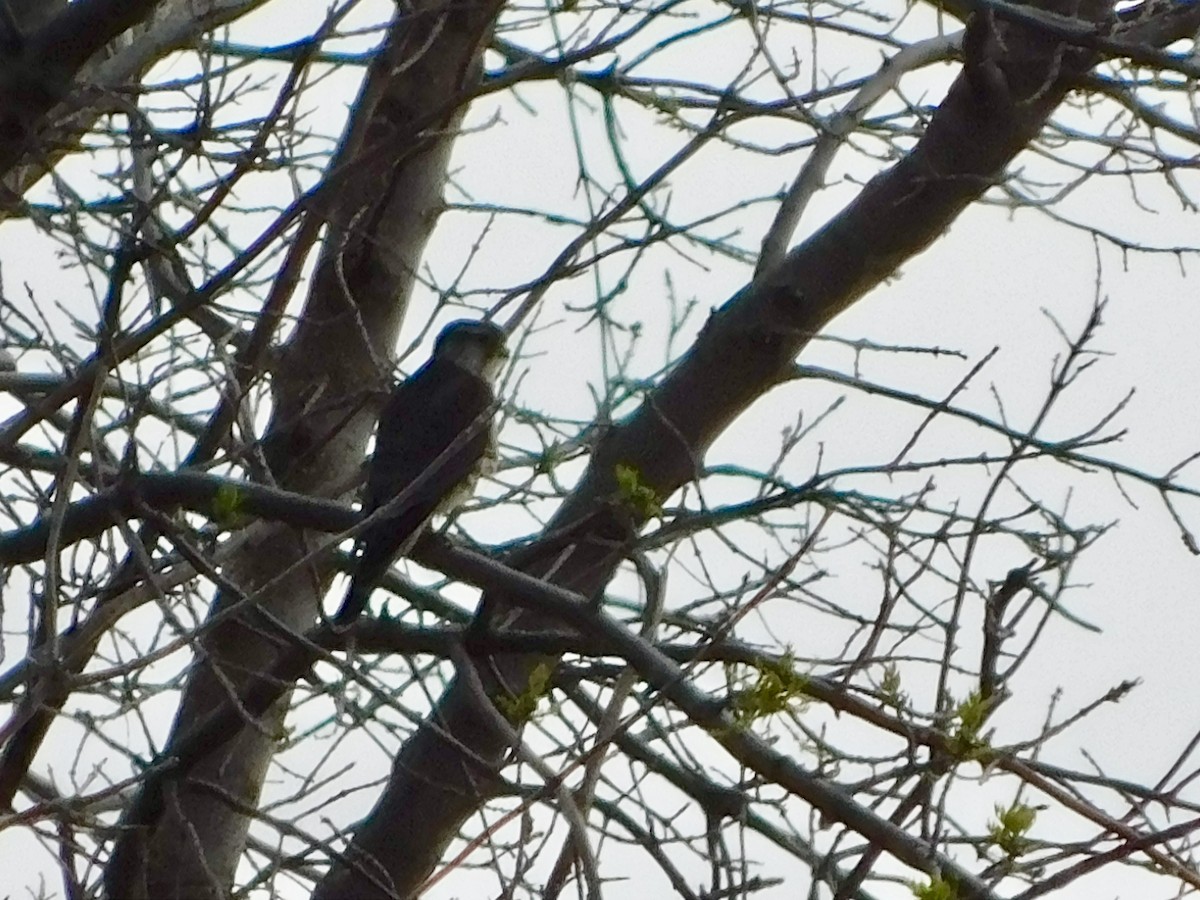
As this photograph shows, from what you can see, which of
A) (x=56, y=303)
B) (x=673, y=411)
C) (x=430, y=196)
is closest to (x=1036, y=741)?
(x=673, y=411)

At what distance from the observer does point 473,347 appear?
6.08m

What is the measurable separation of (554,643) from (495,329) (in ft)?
8.03

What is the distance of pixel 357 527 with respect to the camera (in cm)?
302

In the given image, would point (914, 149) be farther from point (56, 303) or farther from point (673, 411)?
point (56, 303)

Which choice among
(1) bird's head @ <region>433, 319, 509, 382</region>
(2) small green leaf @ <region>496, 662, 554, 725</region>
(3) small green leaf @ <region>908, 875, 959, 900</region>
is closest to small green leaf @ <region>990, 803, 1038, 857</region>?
(3) small green leaf @ <region>908, 875, 959, 900</region>

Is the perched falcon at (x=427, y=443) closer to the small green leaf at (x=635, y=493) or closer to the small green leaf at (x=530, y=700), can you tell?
the small green leaf at (x=635, y=493)

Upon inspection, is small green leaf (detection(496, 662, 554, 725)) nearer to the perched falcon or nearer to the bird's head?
the perched falcon

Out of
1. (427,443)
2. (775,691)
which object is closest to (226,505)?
(775,691)

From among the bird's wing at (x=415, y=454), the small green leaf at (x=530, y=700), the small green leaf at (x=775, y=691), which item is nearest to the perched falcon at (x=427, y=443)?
the bird's wing at (x=415, y=454)

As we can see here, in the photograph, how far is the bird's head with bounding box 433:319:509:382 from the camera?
5992 millimetres

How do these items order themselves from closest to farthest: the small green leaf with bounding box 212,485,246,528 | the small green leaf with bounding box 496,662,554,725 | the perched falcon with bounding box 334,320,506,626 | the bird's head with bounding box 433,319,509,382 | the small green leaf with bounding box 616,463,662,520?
the small green leaf with bounding box 496,662,554,725 → the small green leaf with bounding box 616,463,662,520 → the small green leaf with bounding box 212,485,246,528 → the perched falcon with bounding box 334,320,506,626 → the bird's head with bounding box 433,319,509,382

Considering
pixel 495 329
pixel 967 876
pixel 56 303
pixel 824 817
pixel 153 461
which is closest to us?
pixel 967 876

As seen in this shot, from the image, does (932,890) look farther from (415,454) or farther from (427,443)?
(427,443)

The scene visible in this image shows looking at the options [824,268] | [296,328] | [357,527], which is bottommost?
[357,527]
